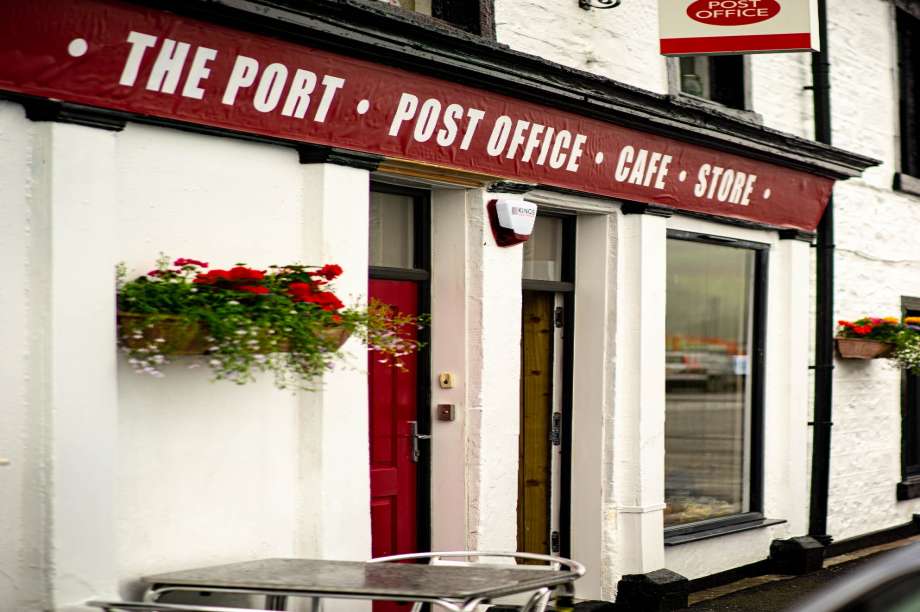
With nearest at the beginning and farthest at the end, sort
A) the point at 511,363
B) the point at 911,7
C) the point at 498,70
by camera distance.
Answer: the point at 498,70 → the point at 511,363 → the point at 911,7

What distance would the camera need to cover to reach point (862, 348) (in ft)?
37.9

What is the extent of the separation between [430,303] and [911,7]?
773 centimetres

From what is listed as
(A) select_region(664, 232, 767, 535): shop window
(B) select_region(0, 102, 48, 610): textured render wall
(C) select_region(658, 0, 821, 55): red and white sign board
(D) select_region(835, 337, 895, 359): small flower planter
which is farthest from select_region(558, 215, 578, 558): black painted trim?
(B) select_region(0, 102, 48, 610): textured render wall

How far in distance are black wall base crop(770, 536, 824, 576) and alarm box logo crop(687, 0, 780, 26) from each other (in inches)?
174

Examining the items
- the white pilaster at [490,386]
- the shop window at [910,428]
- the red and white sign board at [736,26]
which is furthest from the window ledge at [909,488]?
the white pilaster at [490,386]

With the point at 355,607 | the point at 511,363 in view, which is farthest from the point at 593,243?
the point at 355,607

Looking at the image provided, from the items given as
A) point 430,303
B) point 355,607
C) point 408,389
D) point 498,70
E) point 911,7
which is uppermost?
point 911,7

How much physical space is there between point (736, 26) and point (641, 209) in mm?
1386

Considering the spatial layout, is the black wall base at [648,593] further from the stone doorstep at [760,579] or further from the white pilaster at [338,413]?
the white pilaster at [338,413]

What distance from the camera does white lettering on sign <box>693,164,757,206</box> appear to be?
9766mm

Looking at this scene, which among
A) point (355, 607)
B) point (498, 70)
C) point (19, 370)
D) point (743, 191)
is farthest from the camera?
point (743, 191)

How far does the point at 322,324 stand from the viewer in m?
5.97

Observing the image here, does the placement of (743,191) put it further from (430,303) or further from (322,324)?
(322,324)

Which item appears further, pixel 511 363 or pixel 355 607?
pixel 511 363
